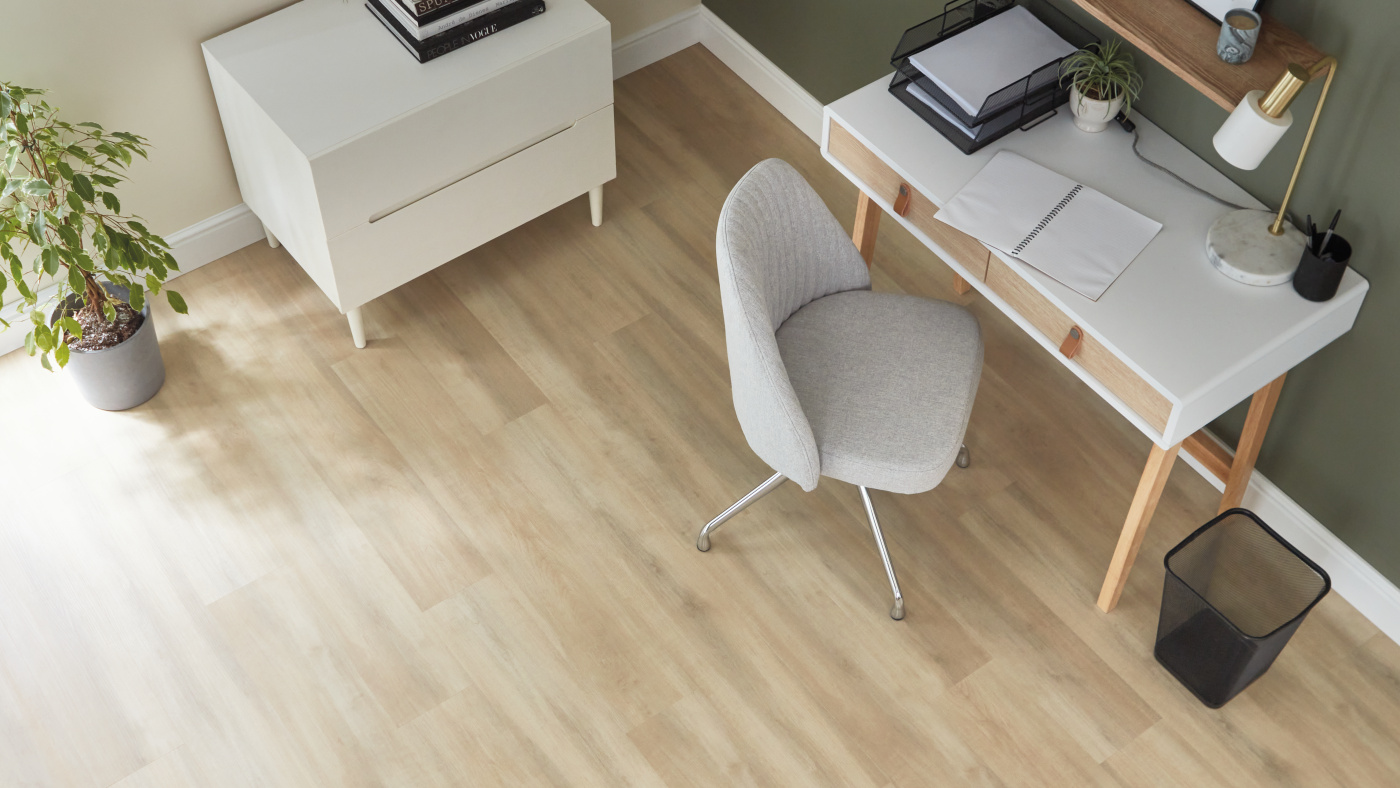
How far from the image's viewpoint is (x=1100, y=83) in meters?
2.36

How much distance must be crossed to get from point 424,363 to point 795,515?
2.99 ft

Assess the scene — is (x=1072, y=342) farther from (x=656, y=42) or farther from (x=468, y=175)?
(x=656, y=42)

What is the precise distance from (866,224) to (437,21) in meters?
0.97

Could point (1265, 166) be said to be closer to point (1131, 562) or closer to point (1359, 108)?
point (1359, 108)

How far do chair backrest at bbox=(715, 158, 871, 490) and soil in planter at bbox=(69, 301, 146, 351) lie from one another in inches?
51.7

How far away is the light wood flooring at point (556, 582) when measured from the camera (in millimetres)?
2314

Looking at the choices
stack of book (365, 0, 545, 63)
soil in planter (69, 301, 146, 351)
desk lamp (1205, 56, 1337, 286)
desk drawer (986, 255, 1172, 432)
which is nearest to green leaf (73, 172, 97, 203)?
soil in planter (69, 301, 146, 351)

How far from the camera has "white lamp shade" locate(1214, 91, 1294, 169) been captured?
6.24ft

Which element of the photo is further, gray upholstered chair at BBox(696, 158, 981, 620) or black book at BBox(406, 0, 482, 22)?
black book at BBox(406, 0, 482, 22)

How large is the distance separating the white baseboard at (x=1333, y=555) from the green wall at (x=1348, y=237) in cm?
2

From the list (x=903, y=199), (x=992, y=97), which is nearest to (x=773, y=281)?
(x=903, y=199)

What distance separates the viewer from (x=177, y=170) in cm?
286

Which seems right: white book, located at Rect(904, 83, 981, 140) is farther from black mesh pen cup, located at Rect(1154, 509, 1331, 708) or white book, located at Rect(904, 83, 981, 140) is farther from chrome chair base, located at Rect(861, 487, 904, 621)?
black mesh pen cup, located at Rect(1154, 509, 1331, 708)

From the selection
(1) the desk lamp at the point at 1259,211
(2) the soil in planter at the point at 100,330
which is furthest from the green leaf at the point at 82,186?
(1) the desk lamp at the point at 1259,211
